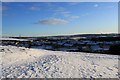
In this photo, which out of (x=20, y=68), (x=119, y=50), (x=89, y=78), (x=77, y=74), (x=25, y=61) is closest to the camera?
(x=89, y=78)

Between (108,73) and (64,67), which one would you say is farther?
(64,67)

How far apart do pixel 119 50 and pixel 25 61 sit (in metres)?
31.0

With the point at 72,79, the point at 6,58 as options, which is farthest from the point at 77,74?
the point at 6,58

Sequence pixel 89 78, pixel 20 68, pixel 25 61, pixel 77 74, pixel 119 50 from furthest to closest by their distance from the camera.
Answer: pixel 119 50
pixel 25 61
pixel 20 68
pixel 77 74
pixel 89 78

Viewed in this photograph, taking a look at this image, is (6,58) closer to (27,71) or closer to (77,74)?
(27,71)

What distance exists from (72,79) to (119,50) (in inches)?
1326

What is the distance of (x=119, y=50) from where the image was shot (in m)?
44.5

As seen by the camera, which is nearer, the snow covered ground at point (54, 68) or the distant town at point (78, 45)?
the snow covered ground at point (54, 68)

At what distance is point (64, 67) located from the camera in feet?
49.3

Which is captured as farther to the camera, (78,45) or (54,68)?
(78,45)

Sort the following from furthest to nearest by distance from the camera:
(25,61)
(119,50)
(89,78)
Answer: (119,50) < (25,61) < (89,78)

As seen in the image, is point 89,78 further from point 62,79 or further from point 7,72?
A: point 7,72

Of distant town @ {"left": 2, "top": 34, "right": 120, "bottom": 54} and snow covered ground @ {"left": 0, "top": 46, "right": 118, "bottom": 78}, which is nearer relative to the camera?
snow covered ground @ {"left": 0, "top": 46, "right": 118, "bottom": 78}

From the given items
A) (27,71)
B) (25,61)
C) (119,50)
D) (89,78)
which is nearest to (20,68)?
(27,71)
